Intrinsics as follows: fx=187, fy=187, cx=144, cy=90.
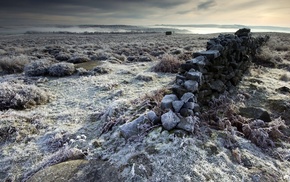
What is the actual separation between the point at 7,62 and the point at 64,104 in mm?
6621

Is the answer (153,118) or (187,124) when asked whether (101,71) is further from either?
(187,124)

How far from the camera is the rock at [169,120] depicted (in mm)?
3137

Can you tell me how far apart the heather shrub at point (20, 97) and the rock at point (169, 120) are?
13.9ft

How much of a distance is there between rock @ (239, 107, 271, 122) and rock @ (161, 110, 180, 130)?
1.84 meters

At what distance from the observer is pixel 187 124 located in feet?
10.3

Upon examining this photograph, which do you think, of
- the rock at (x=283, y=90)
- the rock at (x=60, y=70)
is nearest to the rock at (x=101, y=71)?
the rock at (x=60, y=70)

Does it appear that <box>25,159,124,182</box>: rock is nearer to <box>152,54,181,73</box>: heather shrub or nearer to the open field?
the open field

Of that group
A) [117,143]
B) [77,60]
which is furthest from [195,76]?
[77,60]

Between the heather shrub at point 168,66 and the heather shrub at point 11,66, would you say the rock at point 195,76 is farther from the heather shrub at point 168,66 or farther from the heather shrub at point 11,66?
the heather shrub at point 11,66

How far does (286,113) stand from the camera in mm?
4387

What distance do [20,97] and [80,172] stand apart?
397cm

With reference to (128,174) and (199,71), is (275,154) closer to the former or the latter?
(199,71)

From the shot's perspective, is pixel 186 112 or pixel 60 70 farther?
pixel 60 70

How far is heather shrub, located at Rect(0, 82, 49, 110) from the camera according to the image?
5262mm
